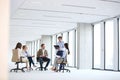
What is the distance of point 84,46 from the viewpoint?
42.5 ft

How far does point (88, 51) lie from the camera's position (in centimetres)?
1305

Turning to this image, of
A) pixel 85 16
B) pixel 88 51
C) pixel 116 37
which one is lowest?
pixel 88 51

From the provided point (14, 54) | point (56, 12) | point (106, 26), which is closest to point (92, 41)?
point (106, 26)

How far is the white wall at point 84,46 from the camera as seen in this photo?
42.2ft

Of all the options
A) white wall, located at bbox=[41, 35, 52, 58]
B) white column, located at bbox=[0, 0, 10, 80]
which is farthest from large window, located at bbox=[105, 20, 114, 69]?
white column, located at bbox=[0, 0, 10, 80]

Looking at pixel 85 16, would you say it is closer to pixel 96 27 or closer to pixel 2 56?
pixel 96 27

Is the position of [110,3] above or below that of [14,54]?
above

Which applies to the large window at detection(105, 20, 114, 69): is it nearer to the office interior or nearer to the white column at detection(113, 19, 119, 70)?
the office interior

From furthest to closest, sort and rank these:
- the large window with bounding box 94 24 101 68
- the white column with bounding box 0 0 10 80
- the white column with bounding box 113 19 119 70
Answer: the large window with bounding box 94 24 101 68 < the white column with bounding box 113 19 119 70 < the white column with bounding box 0 0 10 80

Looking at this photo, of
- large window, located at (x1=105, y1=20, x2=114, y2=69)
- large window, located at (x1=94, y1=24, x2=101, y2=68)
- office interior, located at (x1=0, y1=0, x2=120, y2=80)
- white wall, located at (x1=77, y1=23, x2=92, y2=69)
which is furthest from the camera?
large window, located at (x1=94, y1=24, x2=101, y2=68)

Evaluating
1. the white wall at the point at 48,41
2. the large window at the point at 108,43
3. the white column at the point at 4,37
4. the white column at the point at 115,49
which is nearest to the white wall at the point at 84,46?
the large window at the point at 108,43

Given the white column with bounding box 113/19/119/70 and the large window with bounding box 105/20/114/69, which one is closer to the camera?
the white column with bounding box 113/19/119/70

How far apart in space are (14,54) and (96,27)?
20.5 ft

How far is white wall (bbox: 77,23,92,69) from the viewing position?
12875 mm
